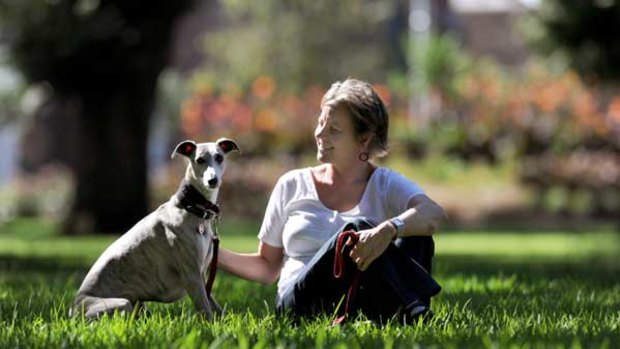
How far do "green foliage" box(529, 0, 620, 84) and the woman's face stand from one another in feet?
29.7

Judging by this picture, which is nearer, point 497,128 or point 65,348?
point 65,348

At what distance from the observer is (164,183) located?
91.0 feet

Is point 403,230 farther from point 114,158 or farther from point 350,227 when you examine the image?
point 114,158

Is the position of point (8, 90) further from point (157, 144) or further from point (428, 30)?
point (157, 144)

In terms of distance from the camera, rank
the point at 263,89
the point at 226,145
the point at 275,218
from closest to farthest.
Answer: the point at 226,145, the point at 275,218, the point at 263,89

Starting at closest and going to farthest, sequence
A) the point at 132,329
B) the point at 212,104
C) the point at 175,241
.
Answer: the point at 132,329, the point at 175,241, the point at 212,104

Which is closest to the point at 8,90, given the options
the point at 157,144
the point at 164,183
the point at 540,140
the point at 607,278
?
the point at 607,278

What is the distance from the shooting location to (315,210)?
6422mm

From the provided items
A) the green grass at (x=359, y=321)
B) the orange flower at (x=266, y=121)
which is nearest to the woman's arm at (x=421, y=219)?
the green grass at (x=359, y=321)

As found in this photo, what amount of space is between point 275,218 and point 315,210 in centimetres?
24

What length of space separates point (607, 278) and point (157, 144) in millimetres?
41522

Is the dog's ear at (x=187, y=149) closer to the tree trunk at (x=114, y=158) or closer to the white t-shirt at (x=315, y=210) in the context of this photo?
the white t-shirt at (x=315, y=210)

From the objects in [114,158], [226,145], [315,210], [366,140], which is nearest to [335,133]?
[366,140]

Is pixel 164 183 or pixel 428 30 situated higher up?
pixel 428 30
